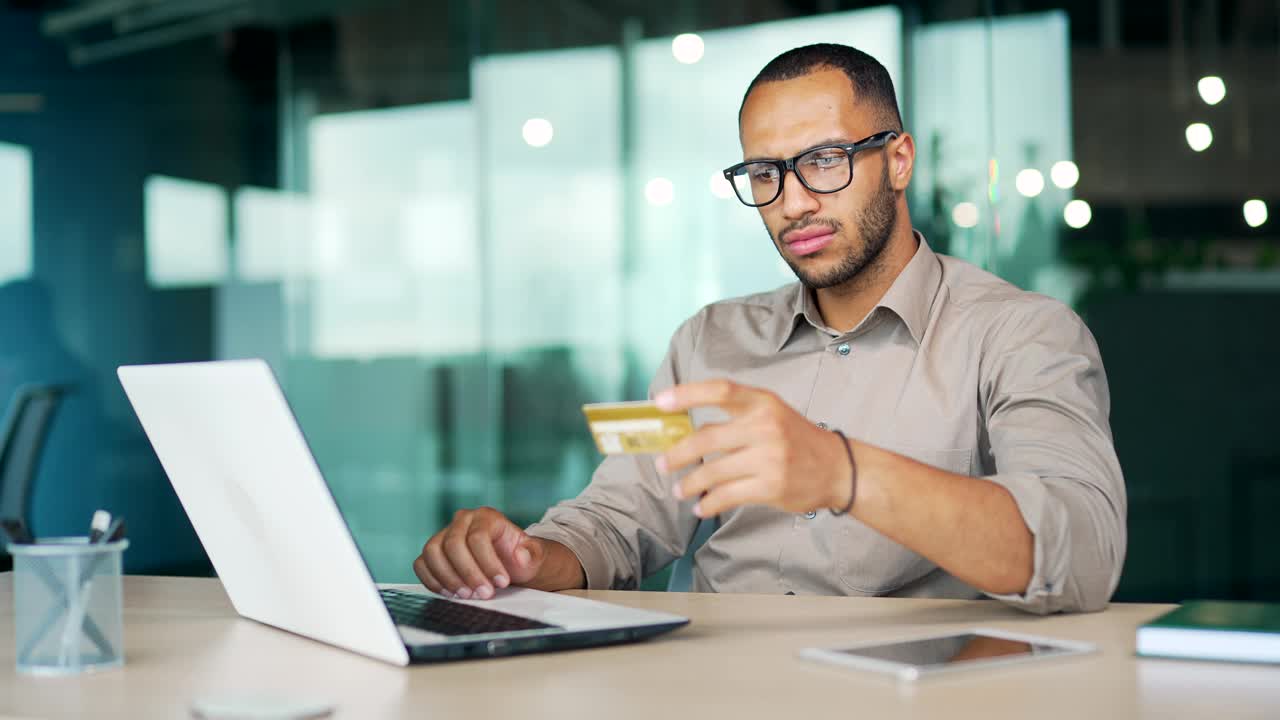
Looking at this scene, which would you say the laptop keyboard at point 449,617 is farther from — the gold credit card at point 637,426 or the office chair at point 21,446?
the office chair at point 21,446

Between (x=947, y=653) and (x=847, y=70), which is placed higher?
(x=847, y=70)

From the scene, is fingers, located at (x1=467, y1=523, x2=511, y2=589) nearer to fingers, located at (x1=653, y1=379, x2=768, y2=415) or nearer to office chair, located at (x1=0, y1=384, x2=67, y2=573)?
fingers, located at (x1=653, y1=379, x2=768, y2=415)

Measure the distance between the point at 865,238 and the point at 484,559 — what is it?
0.75 metres

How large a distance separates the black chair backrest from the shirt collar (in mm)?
3408

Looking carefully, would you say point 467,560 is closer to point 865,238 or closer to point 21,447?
point 865,238

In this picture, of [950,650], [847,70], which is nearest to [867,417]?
[847,70]

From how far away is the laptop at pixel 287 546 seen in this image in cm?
99

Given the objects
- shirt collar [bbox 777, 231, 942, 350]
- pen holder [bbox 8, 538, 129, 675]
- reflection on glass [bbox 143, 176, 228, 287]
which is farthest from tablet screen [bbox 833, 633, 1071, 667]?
reflection on glass [bbox 143, 176, 228, 287]

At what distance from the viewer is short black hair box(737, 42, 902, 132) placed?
179 cm

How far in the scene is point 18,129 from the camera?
202 inches

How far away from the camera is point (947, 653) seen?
106 cm

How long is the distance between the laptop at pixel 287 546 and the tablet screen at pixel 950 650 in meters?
0.20

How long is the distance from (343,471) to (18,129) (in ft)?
6.49

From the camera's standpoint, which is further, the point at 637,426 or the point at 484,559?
the point at 484,559
